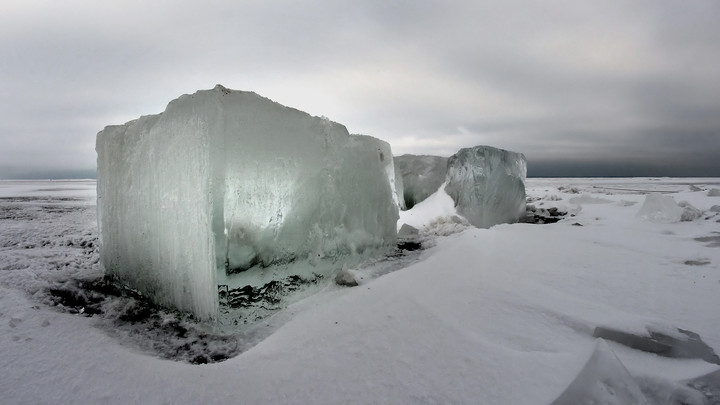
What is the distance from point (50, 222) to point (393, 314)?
20.5 feet

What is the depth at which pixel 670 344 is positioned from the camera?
1371 mm

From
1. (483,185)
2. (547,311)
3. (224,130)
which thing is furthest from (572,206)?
(224,130)

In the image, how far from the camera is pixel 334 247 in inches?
105

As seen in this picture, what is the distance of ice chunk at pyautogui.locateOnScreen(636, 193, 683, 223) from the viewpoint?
4414mm

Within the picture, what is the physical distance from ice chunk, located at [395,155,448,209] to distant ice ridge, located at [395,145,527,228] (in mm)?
464

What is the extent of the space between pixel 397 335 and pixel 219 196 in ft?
3.69

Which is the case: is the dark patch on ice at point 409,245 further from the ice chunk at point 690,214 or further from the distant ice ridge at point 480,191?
the ice chunk at point 690,214

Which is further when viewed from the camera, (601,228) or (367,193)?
(601,228)

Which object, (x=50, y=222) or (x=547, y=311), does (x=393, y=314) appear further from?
(x=50, y=222)

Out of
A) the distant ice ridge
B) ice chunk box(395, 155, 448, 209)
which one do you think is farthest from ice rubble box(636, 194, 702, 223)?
ice chunk box(395, 155, 448, 209)

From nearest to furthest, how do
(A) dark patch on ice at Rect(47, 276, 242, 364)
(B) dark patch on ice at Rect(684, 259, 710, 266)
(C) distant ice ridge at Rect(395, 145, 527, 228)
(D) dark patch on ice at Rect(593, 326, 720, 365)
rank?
(D) dark patch on ice at Rect(593, 326, 720, 365) → (A) dark patch on ice at Rect(47, 276, 242, 364) → (B) dark patch on ice at Rect(684, 259, 710, 266) → (C) distant ice ridge at Rect(395, 145, 527, 228)

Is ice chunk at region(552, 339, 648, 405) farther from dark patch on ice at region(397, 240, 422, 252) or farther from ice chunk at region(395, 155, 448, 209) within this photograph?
ice chunk at region(395, 155, 448, 209)

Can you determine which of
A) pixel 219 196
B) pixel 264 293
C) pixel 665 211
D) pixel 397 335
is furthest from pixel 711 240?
pixel 219 196

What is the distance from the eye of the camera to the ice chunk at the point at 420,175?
7245 millimetres
